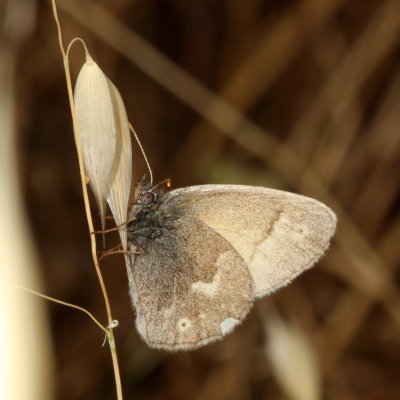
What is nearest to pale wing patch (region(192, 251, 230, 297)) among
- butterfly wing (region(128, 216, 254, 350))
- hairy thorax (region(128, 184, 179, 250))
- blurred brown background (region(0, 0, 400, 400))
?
butterfly wing (region(128, 216, 254, 350))

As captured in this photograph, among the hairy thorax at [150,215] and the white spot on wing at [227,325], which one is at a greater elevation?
the hairy thorax at [150,215]

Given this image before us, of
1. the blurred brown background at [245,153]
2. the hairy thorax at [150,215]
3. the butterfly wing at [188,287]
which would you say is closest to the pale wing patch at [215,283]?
the butterfly wing at [188,287]

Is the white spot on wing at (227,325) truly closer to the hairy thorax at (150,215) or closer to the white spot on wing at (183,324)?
the white spot on wing at (183,324)

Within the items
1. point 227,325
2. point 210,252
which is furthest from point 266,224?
point 227,325

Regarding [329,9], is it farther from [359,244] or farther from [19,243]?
[19,243]

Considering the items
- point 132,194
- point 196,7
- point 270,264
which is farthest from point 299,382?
point 196,7

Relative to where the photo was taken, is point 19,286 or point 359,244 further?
point 359,244

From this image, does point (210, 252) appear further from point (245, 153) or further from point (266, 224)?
point (245, 153)
